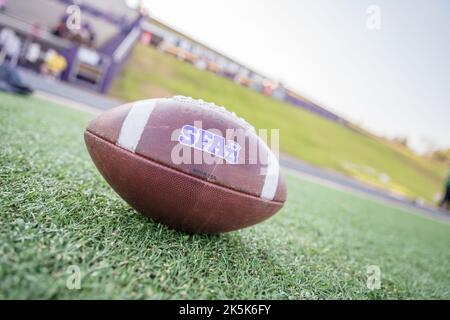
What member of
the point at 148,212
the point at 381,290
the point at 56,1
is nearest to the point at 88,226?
the point at 148,212

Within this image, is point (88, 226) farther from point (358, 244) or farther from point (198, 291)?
point (358, 244)

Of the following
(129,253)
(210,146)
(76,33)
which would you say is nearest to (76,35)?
(76,33)

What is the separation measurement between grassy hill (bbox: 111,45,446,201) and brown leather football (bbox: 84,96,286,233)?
523 inches

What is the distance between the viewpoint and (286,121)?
23.9m

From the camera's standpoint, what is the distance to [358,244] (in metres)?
3.33

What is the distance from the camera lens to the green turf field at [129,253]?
1212mm

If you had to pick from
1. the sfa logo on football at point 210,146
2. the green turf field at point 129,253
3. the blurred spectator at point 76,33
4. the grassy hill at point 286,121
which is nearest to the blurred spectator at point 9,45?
the blurred spectator at point 76,33

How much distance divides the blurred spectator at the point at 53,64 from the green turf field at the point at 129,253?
33.9ft

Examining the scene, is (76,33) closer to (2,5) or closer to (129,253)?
(2,5)

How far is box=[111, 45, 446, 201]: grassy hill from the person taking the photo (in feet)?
56.6

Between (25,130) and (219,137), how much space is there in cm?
251

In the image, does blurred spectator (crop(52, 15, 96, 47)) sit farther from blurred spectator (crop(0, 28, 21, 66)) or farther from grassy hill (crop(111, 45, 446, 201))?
grassy hill (crop(111, 45, 446, 201))

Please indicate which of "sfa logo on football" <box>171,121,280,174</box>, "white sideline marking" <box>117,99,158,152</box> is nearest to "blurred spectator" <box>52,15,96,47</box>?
"white sideline marking" <box>117,99,158,152</box>

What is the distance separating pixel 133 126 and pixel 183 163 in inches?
12.5
